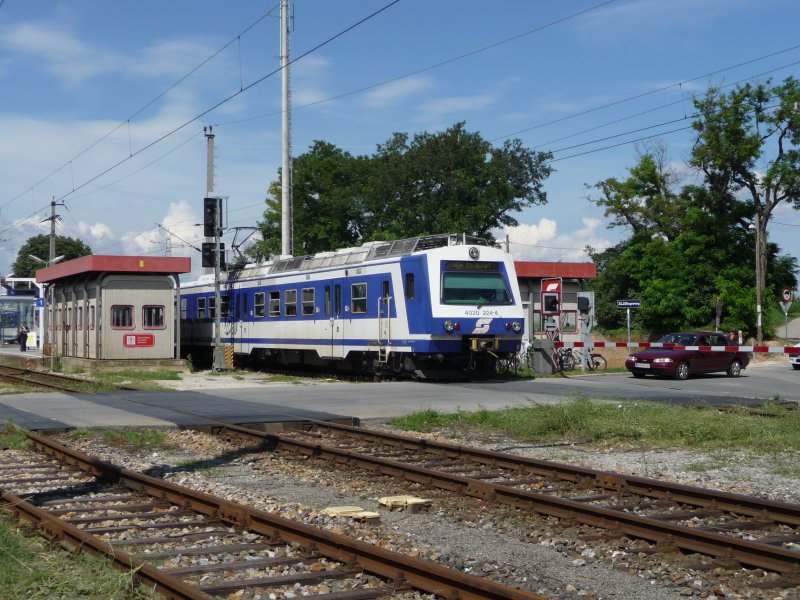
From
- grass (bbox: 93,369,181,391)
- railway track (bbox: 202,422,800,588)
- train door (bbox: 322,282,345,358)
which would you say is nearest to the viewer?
railway track (bbox: 202,422,800,588)

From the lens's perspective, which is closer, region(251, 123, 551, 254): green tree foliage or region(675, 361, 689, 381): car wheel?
region(675, 361, 689, 381): car wheel

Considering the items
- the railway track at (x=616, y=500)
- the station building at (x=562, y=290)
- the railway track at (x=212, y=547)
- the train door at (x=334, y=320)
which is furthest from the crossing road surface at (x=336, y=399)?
the station building at (x=562, y=290)

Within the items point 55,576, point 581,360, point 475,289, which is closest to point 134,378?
point 475,289

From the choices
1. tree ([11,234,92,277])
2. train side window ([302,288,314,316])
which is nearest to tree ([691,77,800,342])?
train side window ([302,288,314,316])

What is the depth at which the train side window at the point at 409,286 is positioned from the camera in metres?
23.6

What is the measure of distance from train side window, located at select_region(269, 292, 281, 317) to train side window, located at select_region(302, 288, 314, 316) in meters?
1.82

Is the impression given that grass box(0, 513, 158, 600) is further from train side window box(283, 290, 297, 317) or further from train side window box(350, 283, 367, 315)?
train side window box(283, 290, 297, 317)

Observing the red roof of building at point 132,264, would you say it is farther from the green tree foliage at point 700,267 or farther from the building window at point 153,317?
the green tree foliage at point 700,267

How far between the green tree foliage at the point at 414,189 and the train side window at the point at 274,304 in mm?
25581

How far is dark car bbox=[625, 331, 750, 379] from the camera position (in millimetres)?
27250

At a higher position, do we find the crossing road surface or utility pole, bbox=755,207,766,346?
utility pole, bbox=755,207,766,346

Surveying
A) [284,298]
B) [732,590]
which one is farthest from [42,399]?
[732,590]

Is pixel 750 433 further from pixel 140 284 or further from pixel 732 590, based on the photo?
pixel 140 284

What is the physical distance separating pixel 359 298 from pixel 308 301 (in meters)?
3.01
